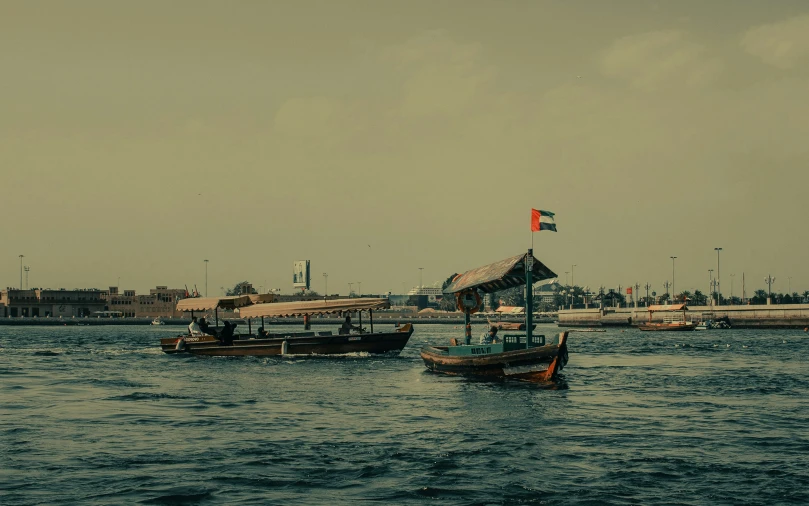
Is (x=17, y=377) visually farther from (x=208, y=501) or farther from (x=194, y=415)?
(x=208, y=501)

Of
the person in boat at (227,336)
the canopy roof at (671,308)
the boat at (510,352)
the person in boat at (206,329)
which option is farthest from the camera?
the canopy roof at (671,308)

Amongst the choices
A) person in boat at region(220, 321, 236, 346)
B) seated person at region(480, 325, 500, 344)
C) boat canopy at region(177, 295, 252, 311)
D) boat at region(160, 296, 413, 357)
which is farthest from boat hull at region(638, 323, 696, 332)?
seated person at region(480, 325, 500, 344)

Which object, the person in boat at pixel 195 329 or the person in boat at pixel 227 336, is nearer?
the person in boat at pixel 227 336

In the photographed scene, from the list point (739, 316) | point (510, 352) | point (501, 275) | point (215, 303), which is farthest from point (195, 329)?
point (739, 316)

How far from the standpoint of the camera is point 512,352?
121ft

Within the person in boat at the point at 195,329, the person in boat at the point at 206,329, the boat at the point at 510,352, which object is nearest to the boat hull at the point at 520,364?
the boat at the point at 510,352

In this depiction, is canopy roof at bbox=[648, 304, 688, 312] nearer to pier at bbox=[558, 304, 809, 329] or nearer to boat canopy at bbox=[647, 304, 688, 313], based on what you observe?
boat canopy at bbox=[647, 304, 688, 313]

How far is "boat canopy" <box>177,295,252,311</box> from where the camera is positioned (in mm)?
57750

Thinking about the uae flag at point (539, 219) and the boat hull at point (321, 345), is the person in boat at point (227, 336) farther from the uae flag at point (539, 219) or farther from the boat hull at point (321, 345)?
the uae flag at point (539, 219)

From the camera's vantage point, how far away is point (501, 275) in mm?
38281

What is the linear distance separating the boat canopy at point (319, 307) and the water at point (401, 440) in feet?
34.0

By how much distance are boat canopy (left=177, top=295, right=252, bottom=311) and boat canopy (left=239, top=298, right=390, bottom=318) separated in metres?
1.24

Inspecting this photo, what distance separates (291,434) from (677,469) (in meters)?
10.5

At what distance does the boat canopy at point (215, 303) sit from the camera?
189 ft
